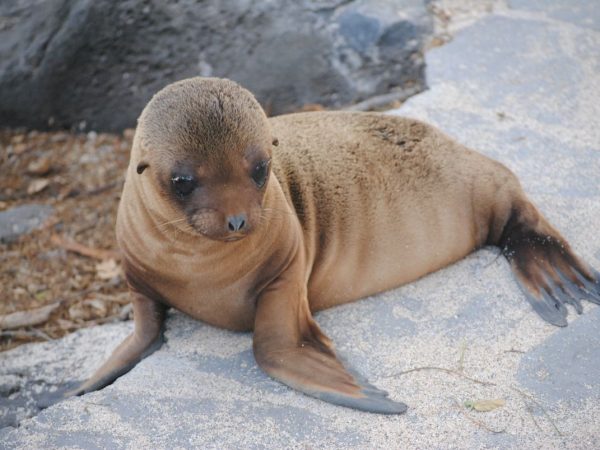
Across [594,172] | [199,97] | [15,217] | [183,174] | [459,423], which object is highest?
[199,97]

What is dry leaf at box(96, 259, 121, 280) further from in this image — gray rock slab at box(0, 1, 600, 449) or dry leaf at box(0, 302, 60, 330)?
gray rock slab at box(0, 1, 600, 449)

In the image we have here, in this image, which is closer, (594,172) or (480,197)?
(480,197)

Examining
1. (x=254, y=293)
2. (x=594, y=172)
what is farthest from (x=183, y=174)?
(x=594, y=172)

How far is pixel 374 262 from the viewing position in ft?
12.3

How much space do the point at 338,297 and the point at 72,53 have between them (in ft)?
11.5

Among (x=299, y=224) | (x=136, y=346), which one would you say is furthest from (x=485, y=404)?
(x=136, y=346)

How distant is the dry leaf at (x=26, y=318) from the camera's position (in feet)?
14.6

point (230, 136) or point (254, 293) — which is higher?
point (230, 136)

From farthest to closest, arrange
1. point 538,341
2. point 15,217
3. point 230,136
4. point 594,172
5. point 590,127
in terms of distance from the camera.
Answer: point 15,217, point 590,127, point 594,172, point 538,341, point 230,136

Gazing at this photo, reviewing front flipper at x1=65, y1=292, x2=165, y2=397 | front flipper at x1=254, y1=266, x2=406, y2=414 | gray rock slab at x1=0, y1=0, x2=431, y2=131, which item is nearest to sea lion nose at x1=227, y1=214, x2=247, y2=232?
front flipper at x1=254, y1=266, x2=406, y2=414

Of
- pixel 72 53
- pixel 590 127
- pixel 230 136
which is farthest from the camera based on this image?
pixel 72 53

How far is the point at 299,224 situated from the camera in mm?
3506

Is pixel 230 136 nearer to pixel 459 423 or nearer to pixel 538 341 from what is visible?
pixel 459 423

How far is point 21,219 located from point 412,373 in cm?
333
